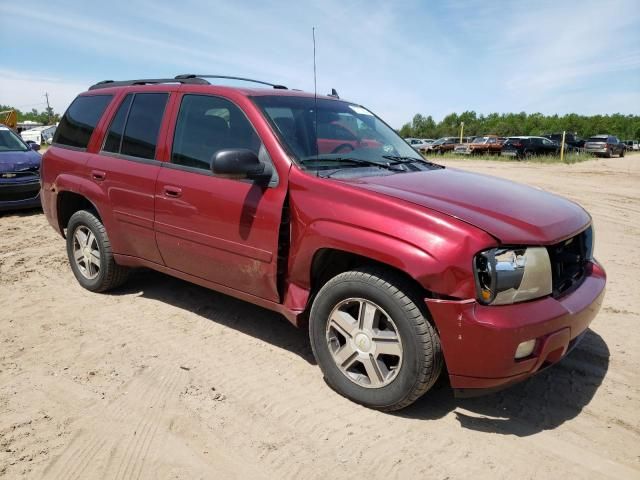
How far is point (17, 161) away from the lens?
29.4 feet

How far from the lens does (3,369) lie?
3402 mm

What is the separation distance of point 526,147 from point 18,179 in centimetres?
2547

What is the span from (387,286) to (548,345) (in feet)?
2.80

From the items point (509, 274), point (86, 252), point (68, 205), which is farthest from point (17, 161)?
point (509, 274)

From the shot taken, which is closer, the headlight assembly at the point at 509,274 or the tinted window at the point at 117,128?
the headlight assembly at the point at 509,274

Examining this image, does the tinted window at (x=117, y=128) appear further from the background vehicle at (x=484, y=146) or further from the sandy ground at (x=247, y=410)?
the background vehicle at (x=484, y=146)

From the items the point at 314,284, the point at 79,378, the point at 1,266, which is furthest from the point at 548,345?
the point at 1,266

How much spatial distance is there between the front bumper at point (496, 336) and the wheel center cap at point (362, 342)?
0.45m

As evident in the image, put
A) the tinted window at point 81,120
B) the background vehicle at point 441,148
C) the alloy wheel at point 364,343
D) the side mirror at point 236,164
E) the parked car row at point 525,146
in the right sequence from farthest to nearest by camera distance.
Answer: the background vehicle at point 441,148 → the parked car row at point 525,146 → the tinted window at point 81,120 → the side mirror at point 236,164 → the alloy wheel at point 364,343

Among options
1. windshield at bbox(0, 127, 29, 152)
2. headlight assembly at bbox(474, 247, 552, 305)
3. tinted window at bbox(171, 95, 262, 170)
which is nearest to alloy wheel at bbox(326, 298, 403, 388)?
headlight assembly at bbox(474, 247, 552, 305)

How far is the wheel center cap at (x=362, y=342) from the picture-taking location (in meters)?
2.91

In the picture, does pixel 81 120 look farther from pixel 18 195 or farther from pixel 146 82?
pixel 18 195

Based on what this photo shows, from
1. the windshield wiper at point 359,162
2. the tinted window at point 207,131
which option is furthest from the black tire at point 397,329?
the tinted window at point 207,131

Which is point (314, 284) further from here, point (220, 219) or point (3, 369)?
point (3, 369)
